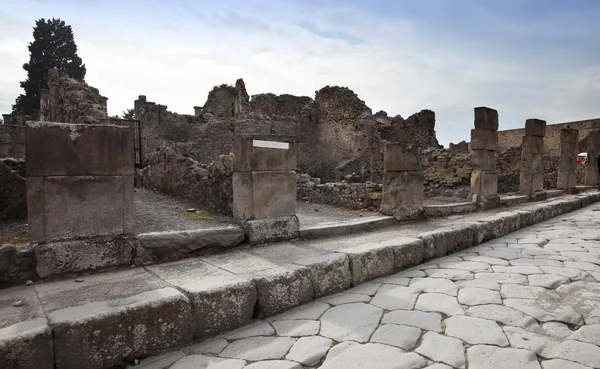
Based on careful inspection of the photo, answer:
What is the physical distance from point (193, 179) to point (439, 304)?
549 cm

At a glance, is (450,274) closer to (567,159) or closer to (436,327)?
(436,327)

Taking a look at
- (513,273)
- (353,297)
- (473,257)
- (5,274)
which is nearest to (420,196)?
(473,257)

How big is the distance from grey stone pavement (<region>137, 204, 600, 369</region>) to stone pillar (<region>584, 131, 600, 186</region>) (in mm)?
14554

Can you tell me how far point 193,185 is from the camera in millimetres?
7422

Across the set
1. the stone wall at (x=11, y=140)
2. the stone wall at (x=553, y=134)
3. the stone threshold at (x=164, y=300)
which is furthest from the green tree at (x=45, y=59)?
the stone wall at (x=553, y=134)

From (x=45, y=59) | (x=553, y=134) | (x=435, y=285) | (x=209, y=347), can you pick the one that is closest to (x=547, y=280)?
(x=435, y=285)

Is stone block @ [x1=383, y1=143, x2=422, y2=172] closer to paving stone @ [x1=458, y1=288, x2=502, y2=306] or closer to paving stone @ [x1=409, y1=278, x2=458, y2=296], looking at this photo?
paving stone @ [x1=409, y1=278, x2=458, y2=296]

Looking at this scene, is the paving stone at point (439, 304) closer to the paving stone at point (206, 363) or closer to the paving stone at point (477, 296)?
the paving stone at point (477, 296)

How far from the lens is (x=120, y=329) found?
233 cm

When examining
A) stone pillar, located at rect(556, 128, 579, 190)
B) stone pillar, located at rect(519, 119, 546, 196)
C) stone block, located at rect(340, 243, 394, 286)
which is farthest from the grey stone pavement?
stone pillar, located at rect(556, 128, 579, 190)

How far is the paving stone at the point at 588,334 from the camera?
2646 mm

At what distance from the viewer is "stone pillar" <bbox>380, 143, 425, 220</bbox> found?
666cm

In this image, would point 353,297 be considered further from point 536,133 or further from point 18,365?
point 536,133

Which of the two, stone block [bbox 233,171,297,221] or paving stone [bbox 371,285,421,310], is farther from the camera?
stone block [bbox 233,171,297,221]
